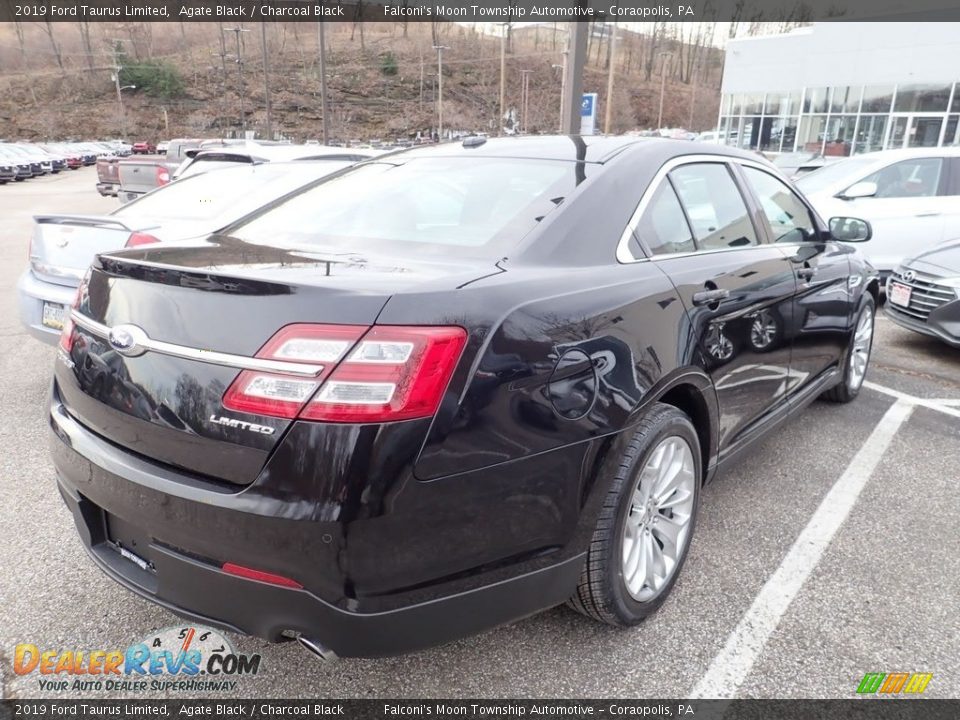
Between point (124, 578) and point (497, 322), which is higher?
point (497, 322)

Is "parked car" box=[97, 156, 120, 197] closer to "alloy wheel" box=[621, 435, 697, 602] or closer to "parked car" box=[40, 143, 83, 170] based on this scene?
"alloy wheel" box=[621, 435, 697, 602]

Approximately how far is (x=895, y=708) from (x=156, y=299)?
7.78 feet

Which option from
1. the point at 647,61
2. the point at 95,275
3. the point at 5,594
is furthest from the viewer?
the point at 647,61

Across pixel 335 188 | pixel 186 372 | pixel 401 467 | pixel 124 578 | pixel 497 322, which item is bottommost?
pixel 124 578

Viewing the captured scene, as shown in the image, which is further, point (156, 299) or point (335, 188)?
point (335, 188)

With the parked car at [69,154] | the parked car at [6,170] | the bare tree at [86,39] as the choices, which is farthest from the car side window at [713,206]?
the bare tree at [86,39]

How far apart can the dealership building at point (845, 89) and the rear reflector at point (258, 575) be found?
30120mm

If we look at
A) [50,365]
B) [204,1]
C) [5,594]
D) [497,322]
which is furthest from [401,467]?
[204,1]

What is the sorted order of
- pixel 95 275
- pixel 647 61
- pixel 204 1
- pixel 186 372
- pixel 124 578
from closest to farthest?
pixel 186 372 < pixel 124 578 < pixel 95 275 < pixel 204 1 < pixel 647 61

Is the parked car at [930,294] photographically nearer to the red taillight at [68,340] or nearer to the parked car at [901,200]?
the parked car at [901,200]

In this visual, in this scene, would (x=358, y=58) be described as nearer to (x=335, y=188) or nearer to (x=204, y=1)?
(x=204, y=1)

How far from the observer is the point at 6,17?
300 feet

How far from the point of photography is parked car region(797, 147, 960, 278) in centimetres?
732

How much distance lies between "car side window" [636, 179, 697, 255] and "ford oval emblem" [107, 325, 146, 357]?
1575 mm
